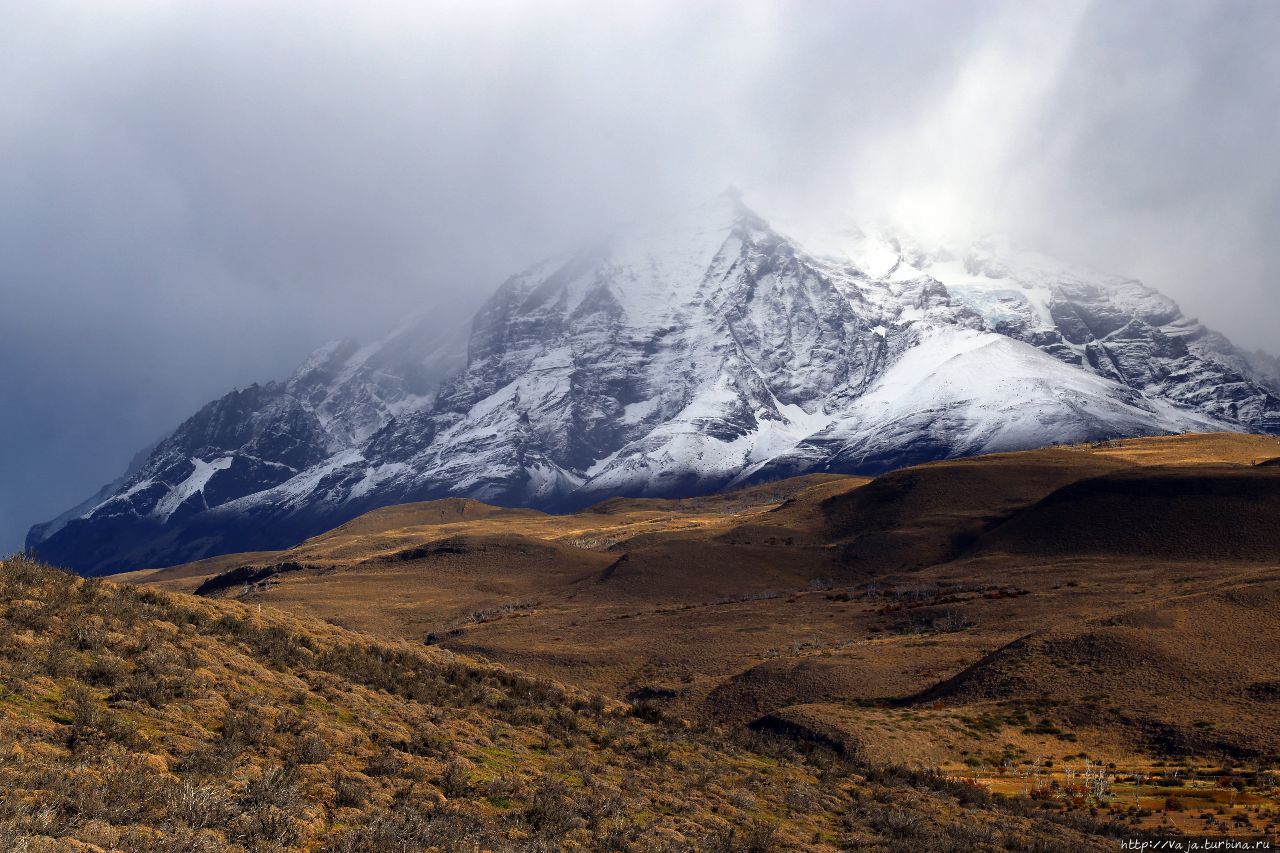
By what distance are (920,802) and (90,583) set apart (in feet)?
63.6

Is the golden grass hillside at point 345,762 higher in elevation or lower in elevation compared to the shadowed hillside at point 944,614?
higher

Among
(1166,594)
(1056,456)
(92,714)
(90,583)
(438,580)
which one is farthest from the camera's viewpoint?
(1056,456)

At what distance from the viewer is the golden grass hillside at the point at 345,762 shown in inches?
468

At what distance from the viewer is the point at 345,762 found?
51.2 feet

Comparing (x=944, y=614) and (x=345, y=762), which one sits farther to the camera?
(x=944, y=614)

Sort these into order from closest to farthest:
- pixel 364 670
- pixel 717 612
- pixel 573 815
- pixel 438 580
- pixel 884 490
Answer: pixel 573 815 < pixel 364 670 < pixel 717 612 < pixel 438 580 < pixel 884 490

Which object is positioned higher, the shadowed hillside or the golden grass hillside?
the golden grass hillside

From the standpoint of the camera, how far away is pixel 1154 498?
86.4 metres

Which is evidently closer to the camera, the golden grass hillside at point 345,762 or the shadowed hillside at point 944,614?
the golden grass hillside at point 345,762

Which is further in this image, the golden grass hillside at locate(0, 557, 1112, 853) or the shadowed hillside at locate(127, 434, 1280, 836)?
the shadowed hillside at locate(127, 434, 1280, 836)

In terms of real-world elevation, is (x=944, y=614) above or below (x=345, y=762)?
below

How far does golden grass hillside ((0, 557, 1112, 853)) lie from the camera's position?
1188 cm

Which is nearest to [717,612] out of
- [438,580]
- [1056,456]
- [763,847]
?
[438,580]

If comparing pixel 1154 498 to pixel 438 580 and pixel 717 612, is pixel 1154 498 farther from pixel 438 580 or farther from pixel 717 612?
pixel 438 580
